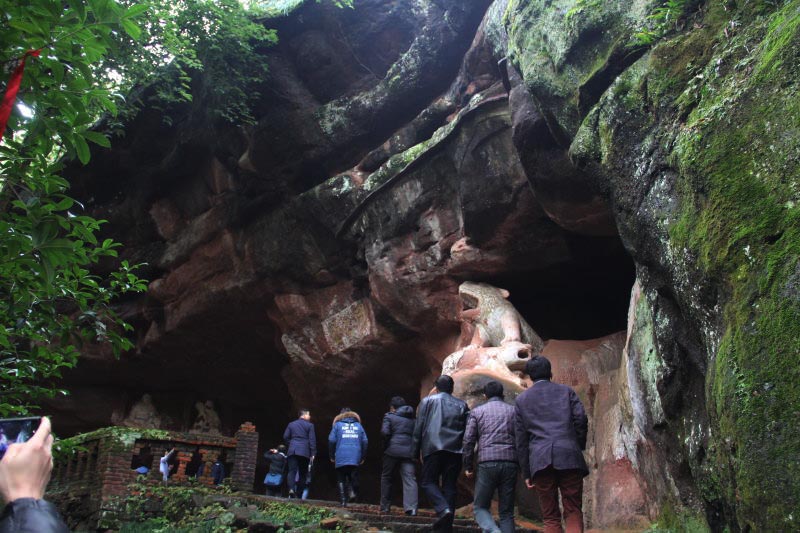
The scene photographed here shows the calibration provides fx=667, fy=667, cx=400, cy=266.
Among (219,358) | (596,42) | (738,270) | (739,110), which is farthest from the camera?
(219,358)

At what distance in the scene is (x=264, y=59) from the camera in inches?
627

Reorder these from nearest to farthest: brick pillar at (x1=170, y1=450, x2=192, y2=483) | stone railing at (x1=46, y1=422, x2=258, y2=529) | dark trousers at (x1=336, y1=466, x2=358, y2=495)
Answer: stone railing at (x1=46, y1=422, x2=258, y2=529) < dark trousers at (x1=336, y1=466, x2=358, y2=495) < brick pillar at (x1=170, y1=450, x2=192, y2=483)

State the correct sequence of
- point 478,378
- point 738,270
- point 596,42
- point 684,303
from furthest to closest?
point 478,378, point 596,42, point 684,303, point 738,270

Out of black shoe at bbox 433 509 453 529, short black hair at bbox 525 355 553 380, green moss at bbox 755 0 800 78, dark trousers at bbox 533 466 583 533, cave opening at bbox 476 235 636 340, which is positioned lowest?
black shoe at bbox 433 509 453 529

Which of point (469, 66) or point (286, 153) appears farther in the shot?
point (286, 153)

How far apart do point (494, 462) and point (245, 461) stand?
17.5 ft

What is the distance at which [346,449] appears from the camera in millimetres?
9539

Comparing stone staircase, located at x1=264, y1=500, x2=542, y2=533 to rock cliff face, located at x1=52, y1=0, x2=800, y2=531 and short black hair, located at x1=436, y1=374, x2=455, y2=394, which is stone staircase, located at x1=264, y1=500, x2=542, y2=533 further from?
rock cliff face, located at x1=52, y1=0, x2=800, y2=531

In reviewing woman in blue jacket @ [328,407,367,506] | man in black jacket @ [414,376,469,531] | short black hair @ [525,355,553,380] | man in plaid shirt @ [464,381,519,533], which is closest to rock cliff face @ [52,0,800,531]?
short black hair @ [525,355,553,380]

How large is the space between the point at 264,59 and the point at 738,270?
13691 millimetres

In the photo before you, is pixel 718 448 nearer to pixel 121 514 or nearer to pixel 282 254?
pixel 121 514

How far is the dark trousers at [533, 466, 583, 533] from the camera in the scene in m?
5.57

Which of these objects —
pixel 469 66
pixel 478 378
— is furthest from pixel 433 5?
pixel 478 378

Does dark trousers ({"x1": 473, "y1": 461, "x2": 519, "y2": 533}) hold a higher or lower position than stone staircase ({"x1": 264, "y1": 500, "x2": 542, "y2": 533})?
higher
